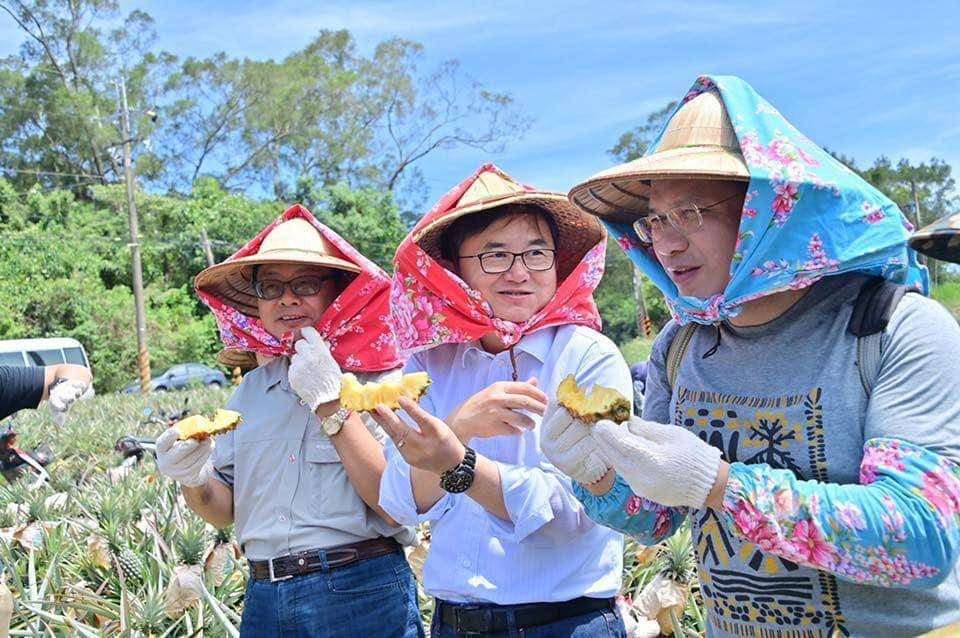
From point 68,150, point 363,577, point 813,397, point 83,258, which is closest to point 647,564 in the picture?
point 363,577

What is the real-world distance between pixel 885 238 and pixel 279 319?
200 cm

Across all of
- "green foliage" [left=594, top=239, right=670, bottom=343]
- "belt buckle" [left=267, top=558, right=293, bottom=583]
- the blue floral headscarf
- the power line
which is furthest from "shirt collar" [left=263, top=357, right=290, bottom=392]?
the power line

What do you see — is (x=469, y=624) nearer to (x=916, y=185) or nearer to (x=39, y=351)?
(x=39, y=351)

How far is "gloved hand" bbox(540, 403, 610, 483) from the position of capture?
182 cm

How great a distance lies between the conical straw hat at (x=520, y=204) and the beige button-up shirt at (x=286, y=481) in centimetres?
72

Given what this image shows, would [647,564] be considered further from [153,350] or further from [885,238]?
[153,350]

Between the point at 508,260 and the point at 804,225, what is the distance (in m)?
0.97

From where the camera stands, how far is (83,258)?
33094 millimetres

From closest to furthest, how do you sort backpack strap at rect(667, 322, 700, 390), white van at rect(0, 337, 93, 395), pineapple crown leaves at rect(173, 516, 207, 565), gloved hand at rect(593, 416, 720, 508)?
gloved hand at rect(593, 416, 720, 508)
backpack strap at rect(667, 322, 700, 390)
pineapple crown leaves at rect(173, 516, 207, 565)
white van at rect(0, 337, 93, 395)

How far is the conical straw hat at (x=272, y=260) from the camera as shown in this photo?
2900 mm

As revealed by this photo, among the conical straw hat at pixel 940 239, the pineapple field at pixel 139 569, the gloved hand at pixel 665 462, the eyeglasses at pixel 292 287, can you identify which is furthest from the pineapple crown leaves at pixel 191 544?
the conical straw hat at pixel 940 239

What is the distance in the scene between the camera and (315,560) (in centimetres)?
269

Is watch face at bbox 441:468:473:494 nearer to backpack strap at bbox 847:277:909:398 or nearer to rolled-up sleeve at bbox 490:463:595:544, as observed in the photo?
rolled-up sleeve at bbox 490:463:595:544

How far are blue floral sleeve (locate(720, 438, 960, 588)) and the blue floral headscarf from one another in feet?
1.14
